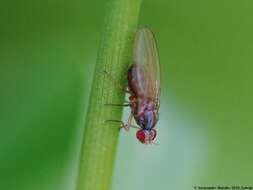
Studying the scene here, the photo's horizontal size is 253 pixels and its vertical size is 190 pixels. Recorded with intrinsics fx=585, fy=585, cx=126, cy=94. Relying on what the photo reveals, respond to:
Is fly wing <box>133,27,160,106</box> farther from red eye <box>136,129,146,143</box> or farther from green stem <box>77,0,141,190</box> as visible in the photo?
green stem <box>77,0,141,190</box>

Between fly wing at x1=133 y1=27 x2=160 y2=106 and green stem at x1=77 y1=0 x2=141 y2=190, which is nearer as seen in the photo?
green stem at x1=77 y1=0 x2=141 y2=190

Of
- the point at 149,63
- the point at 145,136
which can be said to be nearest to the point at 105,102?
the point at 145,136

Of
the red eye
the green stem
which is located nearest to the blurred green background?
the red eye

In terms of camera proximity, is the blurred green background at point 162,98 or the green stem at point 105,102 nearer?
the green stem at point 105,102

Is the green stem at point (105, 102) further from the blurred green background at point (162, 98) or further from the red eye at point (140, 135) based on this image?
the red eye at point (140, 135)

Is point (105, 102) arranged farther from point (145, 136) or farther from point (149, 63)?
point (149, 63)

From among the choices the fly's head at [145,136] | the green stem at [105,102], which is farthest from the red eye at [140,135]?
the green stem at [105,102]
